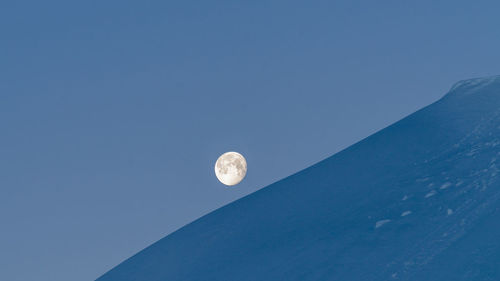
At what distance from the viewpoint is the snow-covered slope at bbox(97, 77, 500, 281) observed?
987 inches

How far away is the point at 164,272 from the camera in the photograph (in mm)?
36000

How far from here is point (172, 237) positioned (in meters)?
42.4

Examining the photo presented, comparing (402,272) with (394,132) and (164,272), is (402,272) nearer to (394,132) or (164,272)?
A: (164,272)

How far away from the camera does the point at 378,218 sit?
30188 mm

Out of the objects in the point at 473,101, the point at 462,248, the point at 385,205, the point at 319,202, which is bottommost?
the point at 462,248

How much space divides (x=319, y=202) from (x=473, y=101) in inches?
582

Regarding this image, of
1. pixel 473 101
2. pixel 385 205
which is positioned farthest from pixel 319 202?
pixel 473 101

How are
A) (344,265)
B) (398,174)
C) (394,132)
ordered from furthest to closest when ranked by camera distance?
(394,132)
(398,174)
(344,265)

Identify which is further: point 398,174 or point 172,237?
point 172,237

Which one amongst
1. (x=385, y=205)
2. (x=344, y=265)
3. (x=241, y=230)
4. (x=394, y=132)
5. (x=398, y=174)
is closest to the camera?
(x=344, y=265)

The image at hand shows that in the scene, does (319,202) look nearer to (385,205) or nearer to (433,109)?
(385,205)

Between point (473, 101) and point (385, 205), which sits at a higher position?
point (473, 101)

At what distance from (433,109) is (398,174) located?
11601 millimetres

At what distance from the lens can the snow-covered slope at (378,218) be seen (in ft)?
82.2
